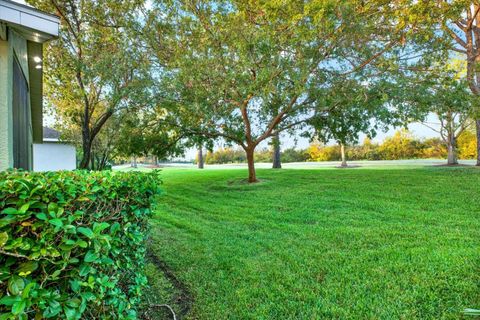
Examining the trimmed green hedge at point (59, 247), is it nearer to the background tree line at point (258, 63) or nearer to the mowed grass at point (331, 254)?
the mowed grass at point (331, 254)

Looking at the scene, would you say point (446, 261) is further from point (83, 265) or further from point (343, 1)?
point (343, 1)

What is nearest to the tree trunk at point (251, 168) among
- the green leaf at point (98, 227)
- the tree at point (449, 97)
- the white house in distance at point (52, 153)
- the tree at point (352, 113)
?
the tree at point (352, 113)

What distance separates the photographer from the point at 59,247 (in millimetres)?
1431

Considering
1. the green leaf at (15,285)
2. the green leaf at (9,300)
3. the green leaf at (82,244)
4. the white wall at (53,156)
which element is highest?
the white wall at (53,156)

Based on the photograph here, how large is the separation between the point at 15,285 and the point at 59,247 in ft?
0.78

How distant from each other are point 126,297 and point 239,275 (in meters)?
1.52

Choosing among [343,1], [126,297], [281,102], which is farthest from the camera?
[281,102]

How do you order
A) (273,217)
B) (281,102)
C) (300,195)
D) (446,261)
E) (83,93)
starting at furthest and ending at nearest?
(281,102), (83,93), (300,195), (273,217), (446,261)

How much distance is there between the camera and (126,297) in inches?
84.8

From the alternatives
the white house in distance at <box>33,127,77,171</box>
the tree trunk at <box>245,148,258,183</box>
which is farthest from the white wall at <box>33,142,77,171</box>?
the tree trunk at <box>245,148,258,183</box>

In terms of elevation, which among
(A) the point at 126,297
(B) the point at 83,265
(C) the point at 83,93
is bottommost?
(A) the point at 126,297

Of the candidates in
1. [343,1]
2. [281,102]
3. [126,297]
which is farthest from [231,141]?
[126,297]

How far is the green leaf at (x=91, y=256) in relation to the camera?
1.50 m

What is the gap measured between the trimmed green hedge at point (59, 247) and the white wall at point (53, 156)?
1770 cm
